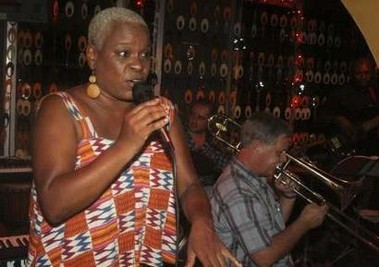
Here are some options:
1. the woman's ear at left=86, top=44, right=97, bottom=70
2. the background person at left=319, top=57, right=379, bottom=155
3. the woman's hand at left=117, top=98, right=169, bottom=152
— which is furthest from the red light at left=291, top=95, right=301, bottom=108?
the woman's hand at left=117, top=98, right=169, bottom=152

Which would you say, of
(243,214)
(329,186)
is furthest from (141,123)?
(329,186)

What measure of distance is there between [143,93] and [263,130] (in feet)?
6.60

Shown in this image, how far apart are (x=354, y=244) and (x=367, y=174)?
1.21 m

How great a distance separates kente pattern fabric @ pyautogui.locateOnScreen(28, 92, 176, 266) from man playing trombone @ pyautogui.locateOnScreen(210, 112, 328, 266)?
51.9 inches

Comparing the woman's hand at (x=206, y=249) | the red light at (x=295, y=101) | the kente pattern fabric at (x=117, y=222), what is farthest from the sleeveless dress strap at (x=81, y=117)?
the red light at (x=295, y=101)

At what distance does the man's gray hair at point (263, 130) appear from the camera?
3895 mm

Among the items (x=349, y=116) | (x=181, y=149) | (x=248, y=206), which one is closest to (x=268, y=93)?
(x=349, y=116)

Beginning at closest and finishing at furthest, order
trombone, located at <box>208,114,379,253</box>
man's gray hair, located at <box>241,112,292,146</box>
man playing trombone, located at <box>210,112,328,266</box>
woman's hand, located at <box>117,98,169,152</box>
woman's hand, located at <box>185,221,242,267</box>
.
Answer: woman's hand, located at <box>117,98,169,152</box> → woman's hand, located at <box>185,221,242,267</box> → man playing trombone, located at <box>210,112,328,266</box> → man's gray hair, located at <box>241,112,292,146</box> → trombone, located at <box>208,114,379,253</box>

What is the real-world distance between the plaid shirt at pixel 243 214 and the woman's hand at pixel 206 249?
151cm

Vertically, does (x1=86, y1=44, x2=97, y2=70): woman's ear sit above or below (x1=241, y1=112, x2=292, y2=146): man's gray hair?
above

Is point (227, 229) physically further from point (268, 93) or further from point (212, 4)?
point (268, 93)

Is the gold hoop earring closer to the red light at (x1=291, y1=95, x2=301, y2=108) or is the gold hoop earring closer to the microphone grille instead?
the microphone grille

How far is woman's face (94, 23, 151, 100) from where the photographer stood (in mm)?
2127

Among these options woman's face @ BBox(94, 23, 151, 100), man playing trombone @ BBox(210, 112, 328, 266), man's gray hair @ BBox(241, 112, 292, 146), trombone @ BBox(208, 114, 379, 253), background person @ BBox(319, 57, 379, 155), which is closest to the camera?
woman's face @ BBox(94, 23, 151, 100)
